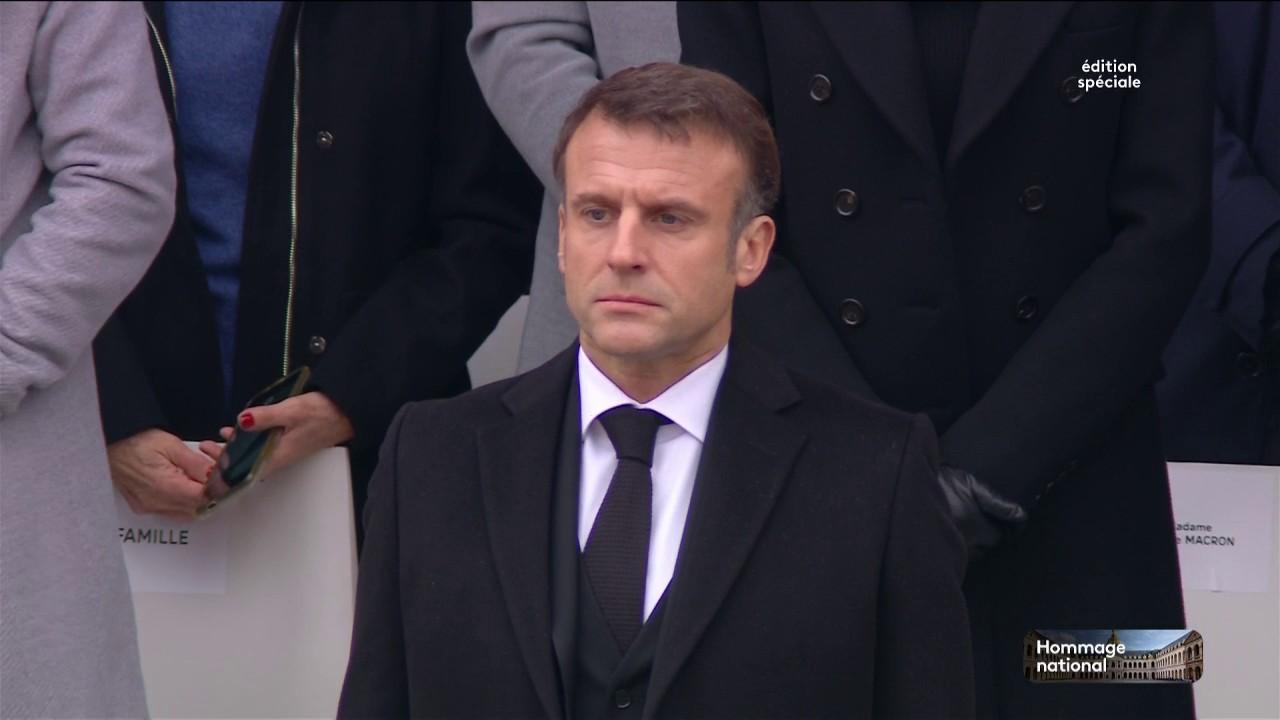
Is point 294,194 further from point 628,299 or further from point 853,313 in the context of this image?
point 628,299

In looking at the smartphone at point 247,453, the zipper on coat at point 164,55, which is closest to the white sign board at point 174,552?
the smartphone at point 247,453

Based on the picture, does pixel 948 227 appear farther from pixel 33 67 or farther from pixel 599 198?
pixel 33 67

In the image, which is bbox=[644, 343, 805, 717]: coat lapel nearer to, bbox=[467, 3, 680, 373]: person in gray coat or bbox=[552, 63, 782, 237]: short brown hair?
bbox=[552, 63, 782, 237]: short brown hair

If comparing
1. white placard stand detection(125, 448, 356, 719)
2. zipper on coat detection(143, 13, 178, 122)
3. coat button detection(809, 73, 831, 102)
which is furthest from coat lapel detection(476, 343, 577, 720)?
zipper on coat detection(143, 13, 178, 122)

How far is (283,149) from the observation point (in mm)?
4562

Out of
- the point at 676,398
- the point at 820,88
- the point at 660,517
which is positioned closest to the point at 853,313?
the point at 820,88

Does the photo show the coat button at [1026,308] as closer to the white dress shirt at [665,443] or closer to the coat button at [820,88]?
the coat button at [820,88]

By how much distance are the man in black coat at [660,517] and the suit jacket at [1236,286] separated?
1350 millimetres

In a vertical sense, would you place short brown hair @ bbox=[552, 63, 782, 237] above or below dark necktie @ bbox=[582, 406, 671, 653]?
above

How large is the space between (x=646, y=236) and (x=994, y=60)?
111cm

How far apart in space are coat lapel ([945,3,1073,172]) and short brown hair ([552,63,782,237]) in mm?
698

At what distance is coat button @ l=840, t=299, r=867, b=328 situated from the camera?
4.01 metres

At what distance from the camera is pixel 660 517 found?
327 cm

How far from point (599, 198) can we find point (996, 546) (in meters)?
Result: 1.25
